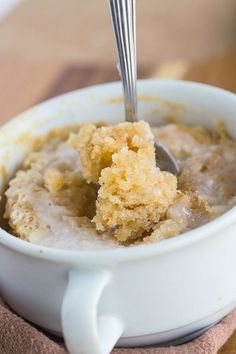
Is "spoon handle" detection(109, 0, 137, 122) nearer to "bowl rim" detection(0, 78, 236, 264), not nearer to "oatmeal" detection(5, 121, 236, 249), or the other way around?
"oatmeal" detection(5, 121, 236, 249)

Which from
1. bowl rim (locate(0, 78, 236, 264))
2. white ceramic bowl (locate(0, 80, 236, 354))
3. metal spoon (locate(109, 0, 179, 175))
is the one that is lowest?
white ceramic bowl (locate(0, 80, 236, 354))

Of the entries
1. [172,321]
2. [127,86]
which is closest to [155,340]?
[172,321]

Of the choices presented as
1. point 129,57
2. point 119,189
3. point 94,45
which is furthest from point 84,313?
point 94,45

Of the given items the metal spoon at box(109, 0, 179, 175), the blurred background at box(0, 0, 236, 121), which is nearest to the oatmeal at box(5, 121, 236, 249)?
the metal spoon at box(109, 0, 179, 175)

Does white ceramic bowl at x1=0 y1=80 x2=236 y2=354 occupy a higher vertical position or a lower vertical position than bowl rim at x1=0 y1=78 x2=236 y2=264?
lower

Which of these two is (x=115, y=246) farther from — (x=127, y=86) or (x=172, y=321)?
(x=127, y=86)

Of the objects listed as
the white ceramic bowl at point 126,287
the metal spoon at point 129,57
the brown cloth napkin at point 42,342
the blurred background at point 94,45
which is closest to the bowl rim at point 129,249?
the white ceramic bowl at point 126,287
